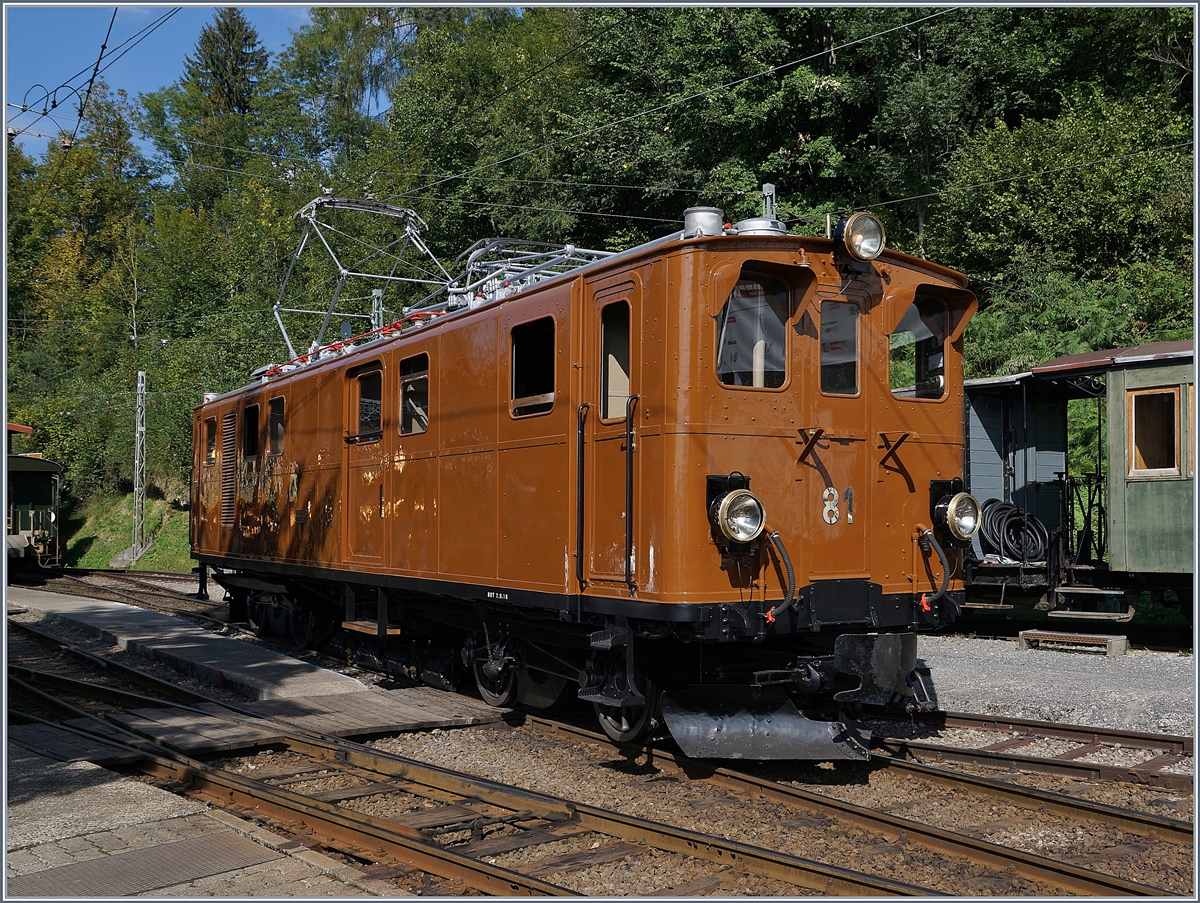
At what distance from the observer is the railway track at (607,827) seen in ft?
16.6

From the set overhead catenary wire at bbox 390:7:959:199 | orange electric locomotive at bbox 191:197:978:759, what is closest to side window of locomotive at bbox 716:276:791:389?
orange electric locomotive at bbox 191:197:978:759

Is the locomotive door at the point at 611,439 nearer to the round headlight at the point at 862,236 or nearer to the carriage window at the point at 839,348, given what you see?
the carriage window at the point at 839,348

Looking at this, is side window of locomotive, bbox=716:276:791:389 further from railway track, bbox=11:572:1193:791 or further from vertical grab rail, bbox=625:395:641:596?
railway track, bbox=11:572:1193:791

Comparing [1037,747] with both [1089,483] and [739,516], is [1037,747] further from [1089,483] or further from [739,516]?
[1089,483]

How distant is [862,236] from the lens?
23.3 feet

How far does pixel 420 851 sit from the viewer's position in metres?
5.45

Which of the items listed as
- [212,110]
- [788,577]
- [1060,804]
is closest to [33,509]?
[788,577]

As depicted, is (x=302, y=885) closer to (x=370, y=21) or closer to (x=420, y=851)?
(x=420, y=851)

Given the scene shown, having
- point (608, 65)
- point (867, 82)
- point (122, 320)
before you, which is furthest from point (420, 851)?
point (122, 320)

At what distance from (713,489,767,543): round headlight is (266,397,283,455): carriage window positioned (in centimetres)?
806

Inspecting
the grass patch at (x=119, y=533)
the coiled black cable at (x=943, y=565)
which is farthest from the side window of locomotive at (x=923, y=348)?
the grass patch at (x=119, y=533)

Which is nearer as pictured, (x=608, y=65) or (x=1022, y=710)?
(x=1022, y=710)

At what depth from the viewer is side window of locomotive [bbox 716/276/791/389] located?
6.81m

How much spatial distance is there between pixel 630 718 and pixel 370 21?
4957 cm
